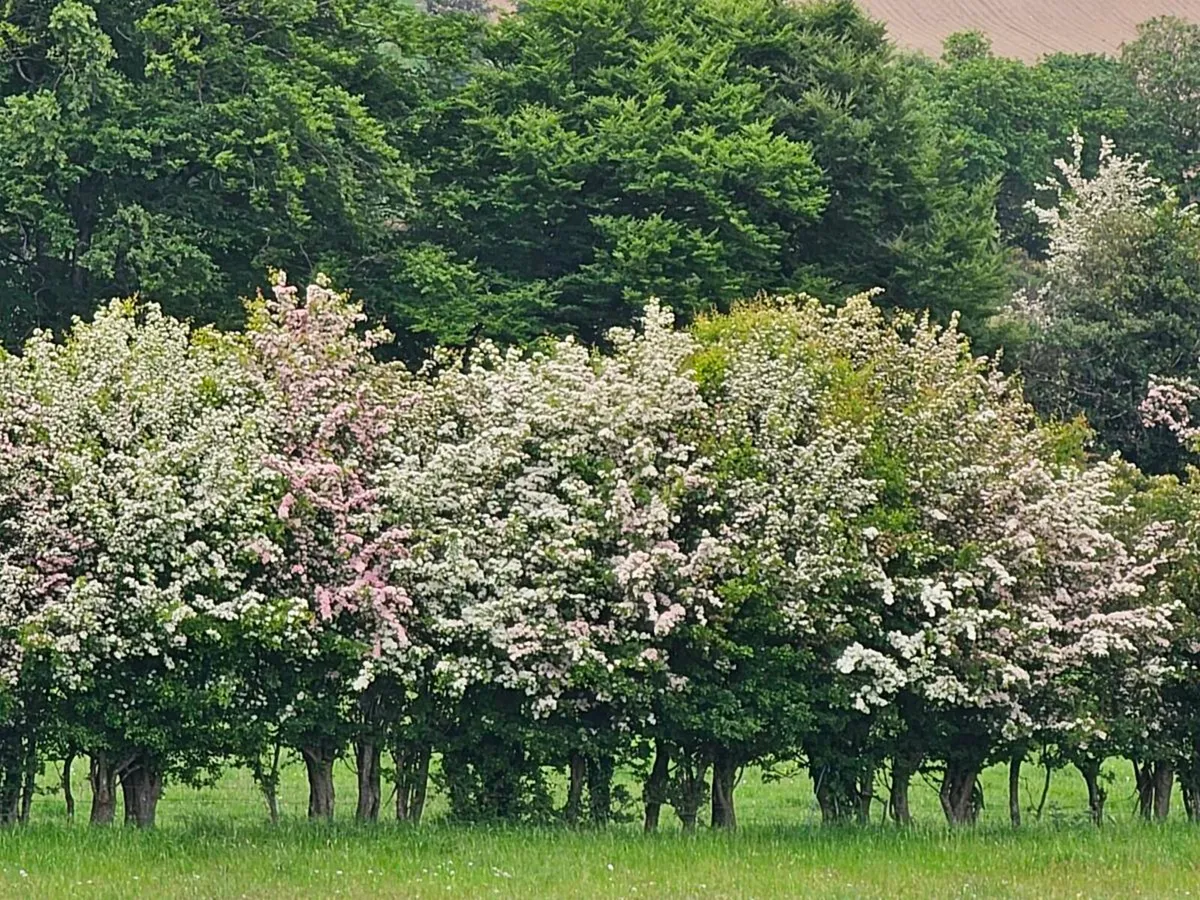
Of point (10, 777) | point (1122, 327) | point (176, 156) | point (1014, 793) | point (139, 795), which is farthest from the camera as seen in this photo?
point (1122, 327)

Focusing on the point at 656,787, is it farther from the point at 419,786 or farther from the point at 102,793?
the point at 102,793

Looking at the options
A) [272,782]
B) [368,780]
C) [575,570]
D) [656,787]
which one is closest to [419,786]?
[368,780]

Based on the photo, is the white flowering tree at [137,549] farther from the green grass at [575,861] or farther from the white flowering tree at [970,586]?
the white flowering tree at [970,586]

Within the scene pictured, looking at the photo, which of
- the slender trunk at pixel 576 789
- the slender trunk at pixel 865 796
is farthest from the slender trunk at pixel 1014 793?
the slender trunk at pixel 576 789

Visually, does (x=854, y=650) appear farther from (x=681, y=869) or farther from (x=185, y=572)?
(x=185, y=572)

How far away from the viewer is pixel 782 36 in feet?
149

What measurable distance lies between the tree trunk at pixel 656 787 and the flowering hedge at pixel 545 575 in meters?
0.04

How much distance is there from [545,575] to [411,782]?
328cm

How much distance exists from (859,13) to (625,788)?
31586mm

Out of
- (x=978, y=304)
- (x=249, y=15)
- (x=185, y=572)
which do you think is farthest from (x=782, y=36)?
(x=185, y=572)

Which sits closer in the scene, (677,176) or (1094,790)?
(1094,790)

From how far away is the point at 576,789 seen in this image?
20.1 metres

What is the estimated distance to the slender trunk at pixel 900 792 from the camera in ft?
67.9

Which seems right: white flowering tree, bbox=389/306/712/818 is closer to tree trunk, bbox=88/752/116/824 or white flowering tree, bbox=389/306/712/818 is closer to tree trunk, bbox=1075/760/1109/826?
tree trunk, bbox=88/752/116/824
